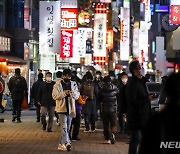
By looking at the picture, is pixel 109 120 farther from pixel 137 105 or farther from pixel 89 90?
pixel 137 105

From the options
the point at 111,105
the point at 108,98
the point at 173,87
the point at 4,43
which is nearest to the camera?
the point at 173,87

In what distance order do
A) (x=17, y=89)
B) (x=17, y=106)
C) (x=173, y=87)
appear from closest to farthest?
(x=173, y=87), (x=17, y=89), (x=17, y=106)

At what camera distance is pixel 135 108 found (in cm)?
1059

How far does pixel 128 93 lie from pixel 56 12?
587 inches

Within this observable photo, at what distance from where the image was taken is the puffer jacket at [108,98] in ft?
52.9

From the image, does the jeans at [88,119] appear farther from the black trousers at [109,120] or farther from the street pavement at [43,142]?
the black trousers at [109,120]

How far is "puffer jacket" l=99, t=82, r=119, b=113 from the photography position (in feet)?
52.9

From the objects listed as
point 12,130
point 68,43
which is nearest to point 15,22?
point 68,43

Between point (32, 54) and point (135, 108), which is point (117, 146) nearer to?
point (135, 108)

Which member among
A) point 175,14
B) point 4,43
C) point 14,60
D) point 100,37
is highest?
point 175,14

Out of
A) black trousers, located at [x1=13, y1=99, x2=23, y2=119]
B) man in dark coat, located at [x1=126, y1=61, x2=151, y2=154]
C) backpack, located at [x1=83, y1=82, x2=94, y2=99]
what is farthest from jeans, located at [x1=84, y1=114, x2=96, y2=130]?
man in dark coat, located at [x1=126, y1=61, x2=151, y2=154]

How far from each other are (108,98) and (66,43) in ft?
39.6

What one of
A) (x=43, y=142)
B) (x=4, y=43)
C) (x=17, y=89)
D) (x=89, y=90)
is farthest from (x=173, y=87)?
(x=4, y=43)

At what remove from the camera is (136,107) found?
10.6 m
